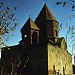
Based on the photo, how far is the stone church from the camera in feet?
95.3

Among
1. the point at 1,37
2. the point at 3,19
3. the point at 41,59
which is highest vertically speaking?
the point at 3,19

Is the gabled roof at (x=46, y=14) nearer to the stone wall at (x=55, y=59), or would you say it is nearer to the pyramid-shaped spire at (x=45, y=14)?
the pyramid-shaped spire at (x=45, y=14)

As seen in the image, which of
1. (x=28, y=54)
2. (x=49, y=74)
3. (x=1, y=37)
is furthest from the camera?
(x=28, y=54)

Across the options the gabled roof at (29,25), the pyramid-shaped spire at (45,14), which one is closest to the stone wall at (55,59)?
the gabled roof at (29,25)

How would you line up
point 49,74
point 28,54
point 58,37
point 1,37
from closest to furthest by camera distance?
point 1,37 → point 49,74 → point 28,54 → point 58,37

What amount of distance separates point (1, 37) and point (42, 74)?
2233 cm

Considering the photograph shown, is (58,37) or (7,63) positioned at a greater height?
(58,37)

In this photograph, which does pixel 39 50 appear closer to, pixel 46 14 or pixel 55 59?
pixel 55 59

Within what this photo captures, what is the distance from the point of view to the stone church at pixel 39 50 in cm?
2906

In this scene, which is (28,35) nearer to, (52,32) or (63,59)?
(52,32)

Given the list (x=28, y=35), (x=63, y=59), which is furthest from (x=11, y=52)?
(x=63, y=59)

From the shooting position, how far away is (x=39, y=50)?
29734mm

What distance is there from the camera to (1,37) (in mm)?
6848

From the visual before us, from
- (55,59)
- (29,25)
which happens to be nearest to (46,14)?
(29,25)
